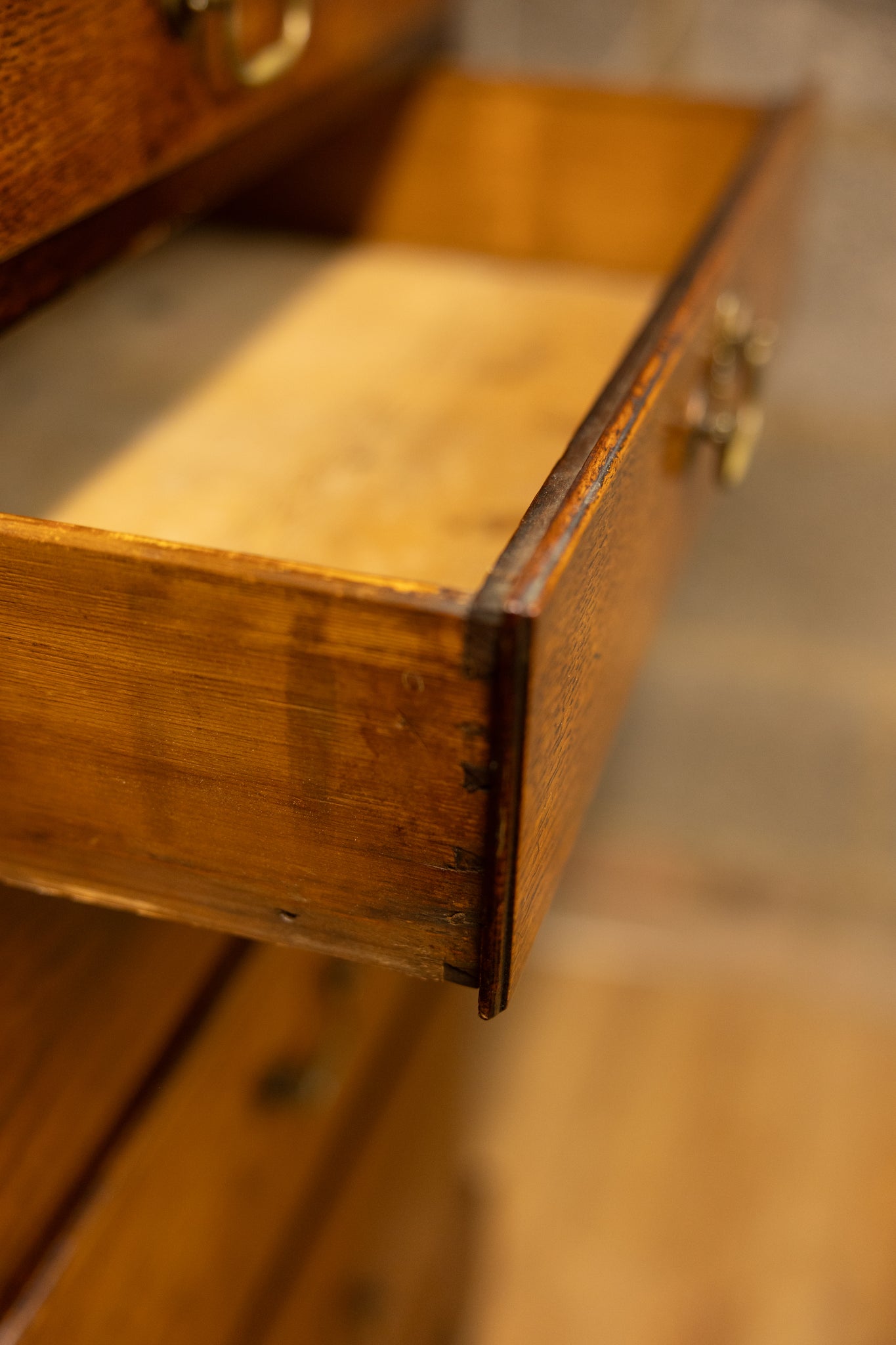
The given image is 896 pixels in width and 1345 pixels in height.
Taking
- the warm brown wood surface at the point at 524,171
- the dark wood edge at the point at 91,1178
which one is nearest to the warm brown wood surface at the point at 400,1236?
the dark wood edge at the point at 91,1178

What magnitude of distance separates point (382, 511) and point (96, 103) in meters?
0.19

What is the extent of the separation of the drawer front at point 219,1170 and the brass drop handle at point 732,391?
43 cm

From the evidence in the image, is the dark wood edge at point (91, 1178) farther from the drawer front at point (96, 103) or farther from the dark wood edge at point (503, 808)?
the drawer front at point (96, 103)

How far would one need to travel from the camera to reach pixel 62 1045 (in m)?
0.54

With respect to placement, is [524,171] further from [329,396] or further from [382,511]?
[382,511]

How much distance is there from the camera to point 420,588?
29cm

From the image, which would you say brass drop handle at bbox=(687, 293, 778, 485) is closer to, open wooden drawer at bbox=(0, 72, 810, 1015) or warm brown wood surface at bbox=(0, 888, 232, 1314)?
open wooden drawer at bbox=(0, 72, 810, 1015)

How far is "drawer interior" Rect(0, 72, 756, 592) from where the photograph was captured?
485mm

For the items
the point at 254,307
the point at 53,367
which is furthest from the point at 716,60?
the point at 53,367

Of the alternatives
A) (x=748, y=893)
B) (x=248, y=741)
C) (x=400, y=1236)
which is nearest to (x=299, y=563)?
(x=248, y=741)

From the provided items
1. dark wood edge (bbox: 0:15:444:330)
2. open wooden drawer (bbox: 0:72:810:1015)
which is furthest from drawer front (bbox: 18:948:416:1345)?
dark wood edge (bbox: 0:15:444:330)

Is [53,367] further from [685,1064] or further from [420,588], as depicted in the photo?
[685,1064]

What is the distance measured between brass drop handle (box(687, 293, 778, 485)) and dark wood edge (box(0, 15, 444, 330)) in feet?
0.87

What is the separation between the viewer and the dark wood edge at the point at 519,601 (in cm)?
28
